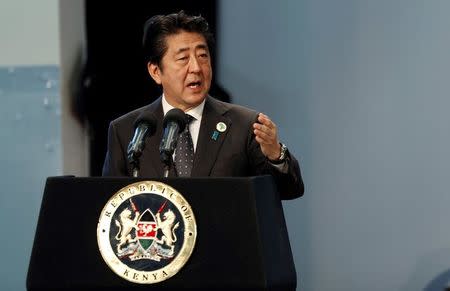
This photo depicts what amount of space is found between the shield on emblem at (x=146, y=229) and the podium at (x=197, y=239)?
0.24 ft

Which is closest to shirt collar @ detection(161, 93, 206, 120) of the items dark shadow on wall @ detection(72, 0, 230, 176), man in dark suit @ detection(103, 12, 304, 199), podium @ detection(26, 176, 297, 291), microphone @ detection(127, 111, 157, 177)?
man in dark suit @ detection(103, 12, 304, 199)

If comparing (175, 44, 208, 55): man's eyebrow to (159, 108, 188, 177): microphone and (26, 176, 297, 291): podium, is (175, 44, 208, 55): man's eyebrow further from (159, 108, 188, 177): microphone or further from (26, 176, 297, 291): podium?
(26, 176, 297, 291): podium

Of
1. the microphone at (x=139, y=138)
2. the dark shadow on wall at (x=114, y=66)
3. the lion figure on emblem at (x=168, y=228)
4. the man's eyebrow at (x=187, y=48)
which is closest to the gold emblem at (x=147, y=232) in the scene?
the lion figure on emblem at (x=168, y=228)

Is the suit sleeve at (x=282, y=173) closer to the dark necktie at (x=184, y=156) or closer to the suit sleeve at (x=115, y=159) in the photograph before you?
the dark necktie at (x=184, y=156)

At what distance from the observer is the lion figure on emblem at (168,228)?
1655 mm

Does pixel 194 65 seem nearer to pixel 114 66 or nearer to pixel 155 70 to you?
pixel 155 70

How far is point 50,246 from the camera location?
1.73 meters

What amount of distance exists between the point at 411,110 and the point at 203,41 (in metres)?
1.38

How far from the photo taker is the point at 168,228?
1.66 metres

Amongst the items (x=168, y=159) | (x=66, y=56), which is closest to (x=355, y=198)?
(x=66, y=56)

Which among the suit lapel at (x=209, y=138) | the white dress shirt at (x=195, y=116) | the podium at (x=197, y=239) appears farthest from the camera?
the white dress shirt at (x=195, y=116)

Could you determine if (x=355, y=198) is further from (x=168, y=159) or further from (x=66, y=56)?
(x=168, y=159)

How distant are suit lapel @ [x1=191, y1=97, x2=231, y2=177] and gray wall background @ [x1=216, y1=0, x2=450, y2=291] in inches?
47.4

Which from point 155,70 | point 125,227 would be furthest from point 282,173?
point 155,70
